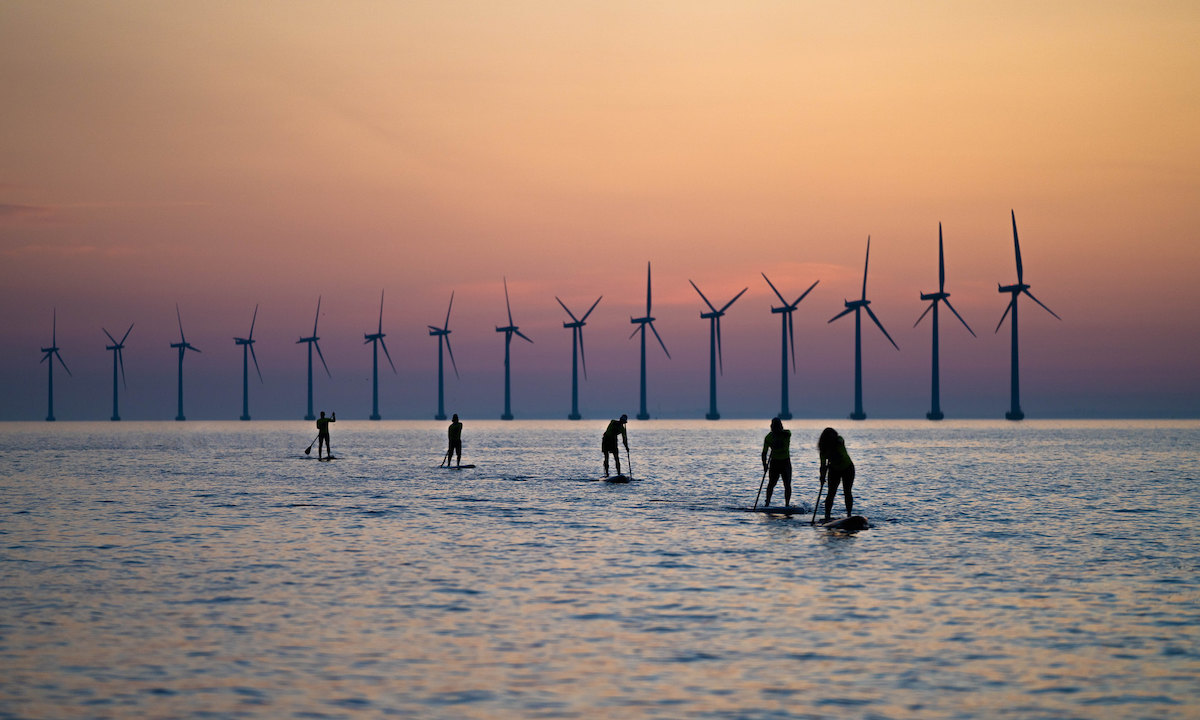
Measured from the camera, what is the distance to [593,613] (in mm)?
17109

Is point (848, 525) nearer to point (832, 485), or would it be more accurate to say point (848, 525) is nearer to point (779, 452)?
point (832, 485)

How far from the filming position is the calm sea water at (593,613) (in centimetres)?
1227

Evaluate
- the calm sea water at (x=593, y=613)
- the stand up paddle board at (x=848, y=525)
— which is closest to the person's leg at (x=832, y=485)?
the stand up paddle board at (x=848, y=525)

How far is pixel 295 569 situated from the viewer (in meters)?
22.3

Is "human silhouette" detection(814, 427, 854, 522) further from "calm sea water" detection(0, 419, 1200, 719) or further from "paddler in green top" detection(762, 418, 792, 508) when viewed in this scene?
"paddler in green top" detection(762, 418, 792, 508)

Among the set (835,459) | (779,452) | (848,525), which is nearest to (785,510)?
(779,452)

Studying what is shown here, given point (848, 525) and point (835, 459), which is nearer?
point (835, 459)

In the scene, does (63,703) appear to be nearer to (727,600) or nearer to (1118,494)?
Result: (727,600)

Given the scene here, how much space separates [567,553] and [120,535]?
39.4 ft

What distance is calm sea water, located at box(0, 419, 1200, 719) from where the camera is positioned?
40.2ft

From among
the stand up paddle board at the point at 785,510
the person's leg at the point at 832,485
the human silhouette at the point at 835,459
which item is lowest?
the stand up paddle board at the point at 785,510

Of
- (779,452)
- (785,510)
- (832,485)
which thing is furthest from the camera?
(785,510)

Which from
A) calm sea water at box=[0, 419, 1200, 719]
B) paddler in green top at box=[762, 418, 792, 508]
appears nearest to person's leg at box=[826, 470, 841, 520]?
calm sea water at box=[0, 419, 1200, 719]

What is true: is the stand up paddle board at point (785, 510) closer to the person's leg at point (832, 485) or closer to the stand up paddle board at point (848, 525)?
the person's leg at point (832, 485)
